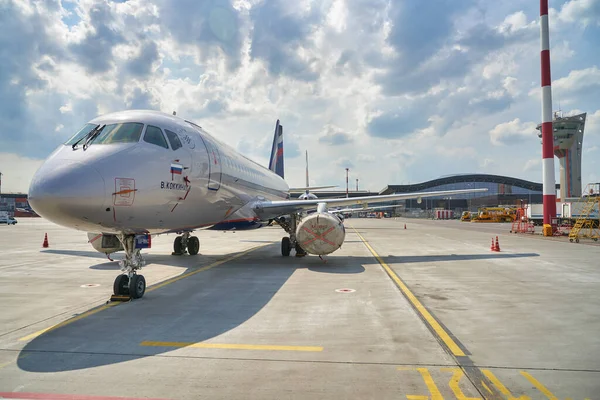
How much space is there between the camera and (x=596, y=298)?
27.8 feet

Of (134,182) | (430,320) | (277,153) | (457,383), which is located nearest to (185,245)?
(134,182)

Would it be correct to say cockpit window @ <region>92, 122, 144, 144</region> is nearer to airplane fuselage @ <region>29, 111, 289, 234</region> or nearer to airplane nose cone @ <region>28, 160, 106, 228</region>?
airplane fuselage @ <region>29, 111, 289, 234</region>

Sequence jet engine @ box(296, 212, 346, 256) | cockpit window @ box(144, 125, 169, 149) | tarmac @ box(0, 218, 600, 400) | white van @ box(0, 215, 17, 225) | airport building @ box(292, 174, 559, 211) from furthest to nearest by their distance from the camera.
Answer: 1. airport building @ box(292, 174, 559, 211)
2. white van @ box(0, 215, 17, 225)
3. jet engine @ box(296, 212, 346, 256)
4. cockpit window @ box(144, 125, 169, 149)
5. tarmac @ box(0, 218, 600, 400)

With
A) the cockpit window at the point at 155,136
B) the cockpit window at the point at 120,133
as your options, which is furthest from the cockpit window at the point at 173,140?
the cockpit window at the point at 120,133

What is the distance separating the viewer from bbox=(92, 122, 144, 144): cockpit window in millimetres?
7578

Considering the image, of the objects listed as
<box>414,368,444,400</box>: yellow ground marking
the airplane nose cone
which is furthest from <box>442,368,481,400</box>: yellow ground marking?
the airplane nose cone

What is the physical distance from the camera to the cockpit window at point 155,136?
8266mm

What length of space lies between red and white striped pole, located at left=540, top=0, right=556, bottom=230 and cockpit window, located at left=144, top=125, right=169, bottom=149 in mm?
30124

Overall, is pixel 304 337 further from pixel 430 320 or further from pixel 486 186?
pixel 486 186

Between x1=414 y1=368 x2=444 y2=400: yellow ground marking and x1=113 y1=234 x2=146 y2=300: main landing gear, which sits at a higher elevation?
x1=113 y1=234 x2=146 y2=300: main landing gear

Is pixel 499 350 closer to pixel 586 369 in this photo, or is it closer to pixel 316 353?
pixel 586 369

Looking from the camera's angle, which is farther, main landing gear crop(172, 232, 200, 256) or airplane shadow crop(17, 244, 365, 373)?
main landing gear crop(172, 232, 200, 256)

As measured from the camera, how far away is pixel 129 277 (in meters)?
8.50

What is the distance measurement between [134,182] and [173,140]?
6.33ft
